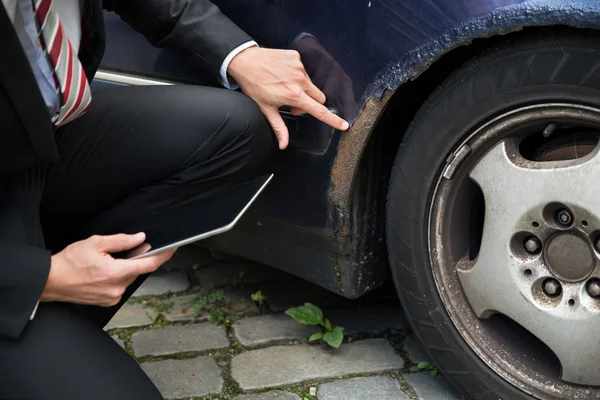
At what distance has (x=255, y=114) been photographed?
1.98 m

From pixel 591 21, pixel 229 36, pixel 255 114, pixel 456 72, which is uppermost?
pixel 591 21

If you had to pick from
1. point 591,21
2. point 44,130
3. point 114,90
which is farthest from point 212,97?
point 591,21

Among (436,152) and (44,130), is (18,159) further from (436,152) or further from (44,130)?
(436,152)

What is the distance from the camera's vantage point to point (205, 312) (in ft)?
8.69

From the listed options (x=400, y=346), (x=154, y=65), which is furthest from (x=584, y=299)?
(x=154, y=65)

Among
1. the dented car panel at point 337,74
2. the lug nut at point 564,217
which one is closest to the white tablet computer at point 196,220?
the dented car panel at point 337,74

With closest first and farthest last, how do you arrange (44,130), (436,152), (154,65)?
1. (44,130)
2. (436,152)
3. (154,65)

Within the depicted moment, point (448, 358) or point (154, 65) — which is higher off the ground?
point (154, 65)

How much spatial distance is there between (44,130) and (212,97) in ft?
1.80

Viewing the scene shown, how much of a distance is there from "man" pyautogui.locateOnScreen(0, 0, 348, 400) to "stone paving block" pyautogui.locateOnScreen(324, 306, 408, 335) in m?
0.70

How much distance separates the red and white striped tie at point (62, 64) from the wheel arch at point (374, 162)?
2.06 feet

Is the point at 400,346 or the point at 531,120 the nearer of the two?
the point at 531,120

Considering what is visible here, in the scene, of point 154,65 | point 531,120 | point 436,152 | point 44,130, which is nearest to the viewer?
point 44,130

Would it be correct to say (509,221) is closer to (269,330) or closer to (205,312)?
(269,330)
